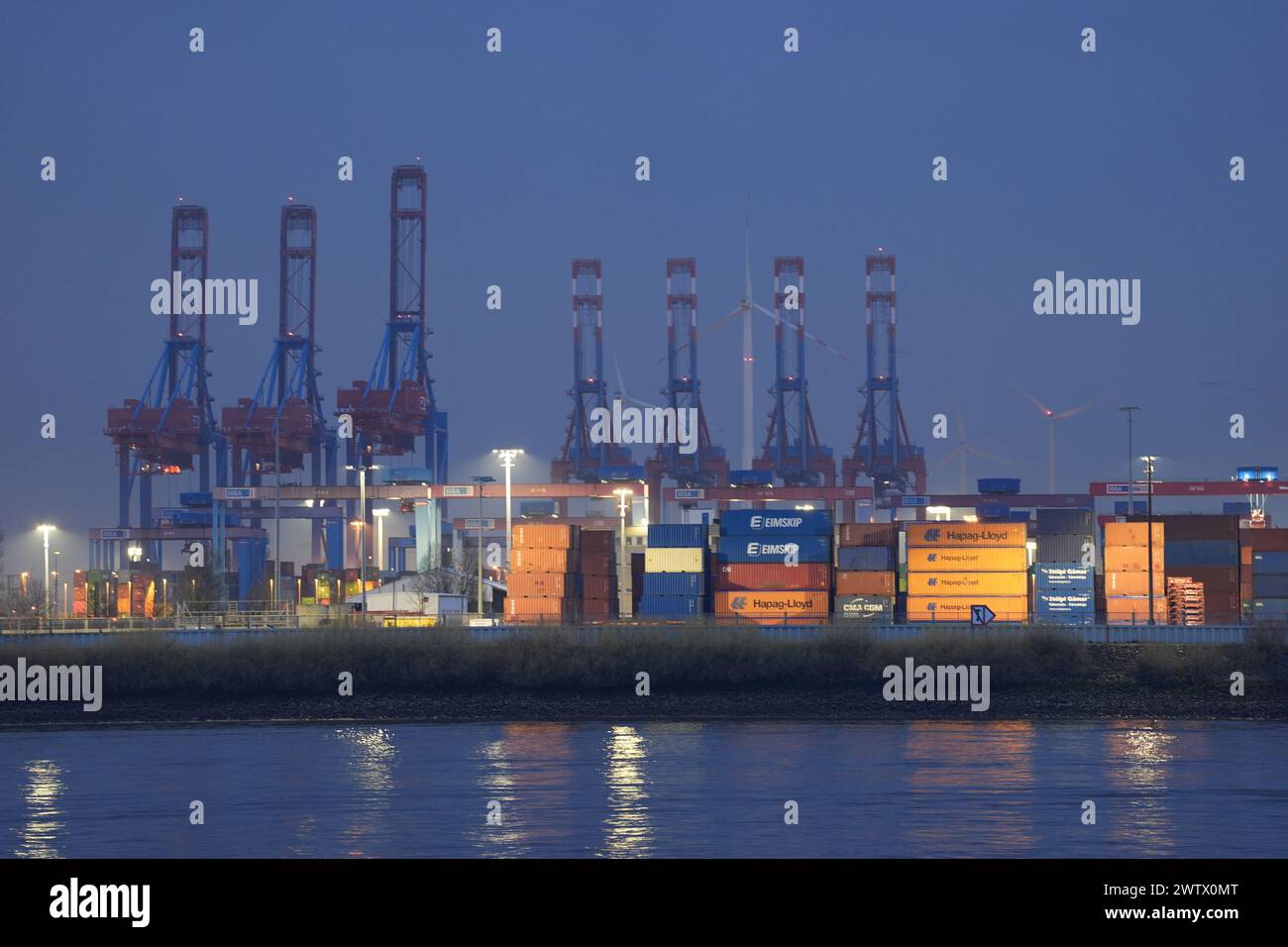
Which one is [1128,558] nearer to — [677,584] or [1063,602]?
[1063,602]

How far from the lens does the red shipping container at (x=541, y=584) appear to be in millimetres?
65375

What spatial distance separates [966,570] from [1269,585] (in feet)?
51.0

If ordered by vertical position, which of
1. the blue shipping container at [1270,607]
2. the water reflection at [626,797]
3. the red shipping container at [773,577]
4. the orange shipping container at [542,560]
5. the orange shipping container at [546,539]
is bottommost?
the water reflection at [626,797]

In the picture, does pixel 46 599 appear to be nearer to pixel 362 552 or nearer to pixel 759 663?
pixel 362 552

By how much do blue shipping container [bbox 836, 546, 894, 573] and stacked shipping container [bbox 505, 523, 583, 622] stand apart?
1147cm

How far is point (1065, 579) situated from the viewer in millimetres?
64000

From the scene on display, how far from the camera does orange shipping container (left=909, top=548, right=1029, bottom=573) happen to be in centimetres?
6262

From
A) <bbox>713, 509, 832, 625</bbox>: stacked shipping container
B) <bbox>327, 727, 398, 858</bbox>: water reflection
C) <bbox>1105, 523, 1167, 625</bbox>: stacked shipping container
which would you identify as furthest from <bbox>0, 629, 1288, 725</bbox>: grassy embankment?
<bbox>1105, 523, 1167, 625</bbox>: stacked shipping container

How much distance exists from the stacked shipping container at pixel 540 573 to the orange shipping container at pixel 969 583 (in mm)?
14404

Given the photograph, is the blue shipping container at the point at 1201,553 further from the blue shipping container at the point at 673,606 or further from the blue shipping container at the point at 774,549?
the blue shipping container at the point at 673,606

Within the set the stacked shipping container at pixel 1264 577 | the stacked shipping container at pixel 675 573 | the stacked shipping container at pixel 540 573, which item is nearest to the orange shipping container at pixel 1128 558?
the stacked shipping container at pixel 1264 577

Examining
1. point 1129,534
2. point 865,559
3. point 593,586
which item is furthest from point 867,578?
point 593,586

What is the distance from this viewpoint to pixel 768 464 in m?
159
